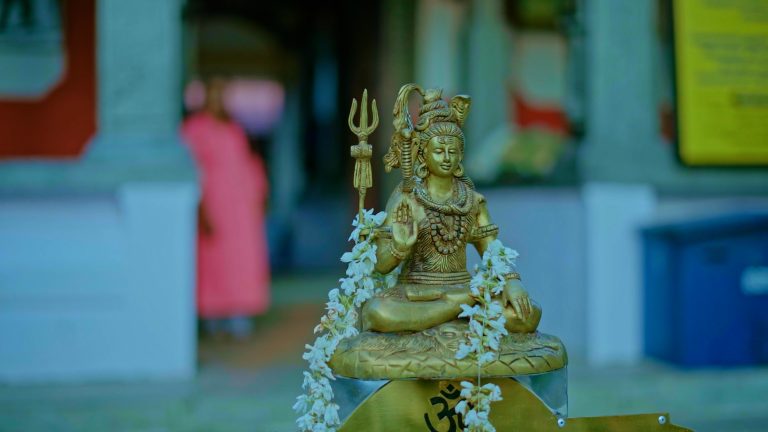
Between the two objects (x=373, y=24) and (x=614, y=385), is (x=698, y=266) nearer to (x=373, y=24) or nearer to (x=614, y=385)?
(x=614, y=385)

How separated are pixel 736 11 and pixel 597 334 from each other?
8.46ft

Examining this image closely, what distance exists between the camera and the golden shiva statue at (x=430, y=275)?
3117mm

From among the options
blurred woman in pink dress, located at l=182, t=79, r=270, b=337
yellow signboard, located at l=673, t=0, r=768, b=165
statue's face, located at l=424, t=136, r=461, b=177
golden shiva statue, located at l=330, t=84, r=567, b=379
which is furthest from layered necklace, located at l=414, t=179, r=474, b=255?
blurred woman in pink dress, located at l=182, t=79, r=270, b=337

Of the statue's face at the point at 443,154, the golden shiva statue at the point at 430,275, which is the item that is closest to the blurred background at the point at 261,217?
the golden shiva statue at the point at 430,275

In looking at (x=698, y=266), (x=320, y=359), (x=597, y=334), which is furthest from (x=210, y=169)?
(x=320, y=359)

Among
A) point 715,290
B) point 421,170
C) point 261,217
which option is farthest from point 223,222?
point 421,170

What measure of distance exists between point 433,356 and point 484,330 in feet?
0.65

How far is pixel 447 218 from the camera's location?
3.44m

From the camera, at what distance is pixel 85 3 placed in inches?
269

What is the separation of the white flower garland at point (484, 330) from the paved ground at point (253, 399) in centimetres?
217

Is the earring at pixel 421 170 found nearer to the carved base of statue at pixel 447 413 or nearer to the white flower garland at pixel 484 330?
the white flower garland at pixel 484 330

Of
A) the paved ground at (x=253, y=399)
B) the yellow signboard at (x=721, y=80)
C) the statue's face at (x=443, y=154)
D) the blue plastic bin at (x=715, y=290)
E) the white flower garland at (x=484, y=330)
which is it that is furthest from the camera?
the yellow signboard at (x=721, y=80)

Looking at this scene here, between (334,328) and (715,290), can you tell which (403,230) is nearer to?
(334,328)

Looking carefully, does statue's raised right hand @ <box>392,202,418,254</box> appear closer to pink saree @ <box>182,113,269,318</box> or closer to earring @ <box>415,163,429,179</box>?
earring @ <box>415,163,429,179</box>
